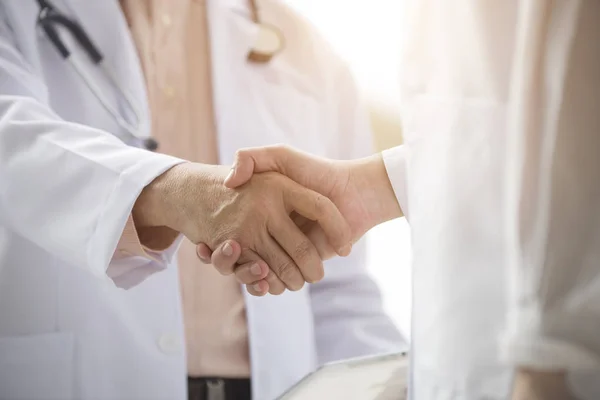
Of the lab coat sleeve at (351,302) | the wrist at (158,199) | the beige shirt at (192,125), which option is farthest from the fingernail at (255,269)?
the lab coat sleeve at (351,302)

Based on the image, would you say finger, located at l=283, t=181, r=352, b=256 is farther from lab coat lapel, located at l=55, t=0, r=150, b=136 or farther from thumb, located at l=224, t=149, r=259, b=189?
lab coat lapel, located at l=55, t=0, r=150, b=136

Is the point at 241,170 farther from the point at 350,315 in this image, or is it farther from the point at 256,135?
the point at 350,315

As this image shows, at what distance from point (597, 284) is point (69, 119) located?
0.74 m

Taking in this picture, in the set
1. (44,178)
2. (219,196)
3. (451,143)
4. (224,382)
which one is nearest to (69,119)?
(44,178)

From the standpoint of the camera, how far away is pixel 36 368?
73cm

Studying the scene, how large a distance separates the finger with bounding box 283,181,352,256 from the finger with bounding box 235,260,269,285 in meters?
0.08

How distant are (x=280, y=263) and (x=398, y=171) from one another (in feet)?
0.57

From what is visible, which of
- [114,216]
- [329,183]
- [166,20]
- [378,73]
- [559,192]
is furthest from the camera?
[378,73]

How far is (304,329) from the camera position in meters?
0.88

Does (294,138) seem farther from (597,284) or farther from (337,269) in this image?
(597,284)

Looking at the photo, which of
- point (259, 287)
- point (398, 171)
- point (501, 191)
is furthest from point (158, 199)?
point (501, 191)

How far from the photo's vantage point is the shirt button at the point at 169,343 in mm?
757

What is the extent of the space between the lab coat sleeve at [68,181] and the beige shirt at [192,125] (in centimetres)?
19

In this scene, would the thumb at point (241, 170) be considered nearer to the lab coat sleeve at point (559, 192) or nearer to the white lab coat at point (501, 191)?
the white lab coat at point (501, 191)
